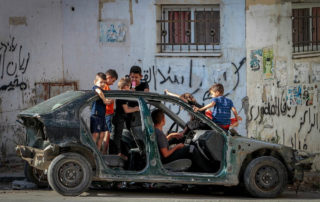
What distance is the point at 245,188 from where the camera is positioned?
9.76m

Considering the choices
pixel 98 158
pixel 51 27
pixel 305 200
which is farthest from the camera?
pixel 51 27

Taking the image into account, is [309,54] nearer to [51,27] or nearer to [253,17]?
[253,17]

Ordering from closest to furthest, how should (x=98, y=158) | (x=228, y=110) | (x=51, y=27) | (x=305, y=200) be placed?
1. (x=98, y=158)
2. (x=305, y=200)
3. (x=228, y=110)
4. (x=51, y=27)

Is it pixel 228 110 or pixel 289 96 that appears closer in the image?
pixel 228 110

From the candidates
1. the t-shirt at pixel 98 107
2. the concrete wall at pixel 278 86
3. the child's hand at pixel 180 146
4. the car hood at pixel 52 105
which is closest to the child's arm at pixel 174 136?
the child's hand at pixel 180 146

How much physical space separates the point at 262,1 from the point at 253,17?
1.25 ft

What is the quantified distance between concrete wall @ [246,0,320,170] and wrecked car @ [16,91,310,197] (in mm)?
4756

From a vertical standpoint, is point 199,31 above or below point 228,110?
above

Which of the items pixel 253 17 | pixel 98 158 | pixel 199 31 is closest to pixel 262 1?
pixel 253 17

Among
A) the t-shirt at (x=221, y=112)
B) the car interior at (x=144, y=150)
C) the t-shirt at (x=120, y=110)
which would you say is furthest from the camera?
the t-shirt at (x=221, y=112)

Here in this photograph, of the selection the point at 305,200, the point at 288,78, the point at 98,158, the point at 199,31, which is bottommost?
the point at 305,200

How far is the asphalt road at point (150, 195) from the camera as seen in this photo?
8.89 metres

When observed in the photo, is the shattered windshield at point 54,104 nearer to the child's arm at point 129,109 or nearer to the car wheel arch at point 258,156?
the child's arm at point 129,109

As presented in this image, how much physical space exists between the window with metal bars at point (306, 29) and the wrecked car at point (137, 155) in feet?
18.1
